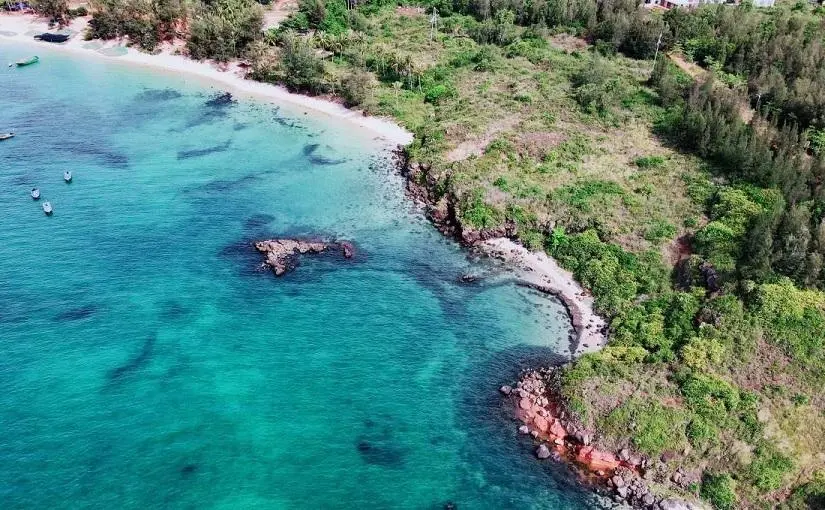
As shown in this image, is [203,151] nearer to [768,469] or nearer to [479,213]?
[479,213]

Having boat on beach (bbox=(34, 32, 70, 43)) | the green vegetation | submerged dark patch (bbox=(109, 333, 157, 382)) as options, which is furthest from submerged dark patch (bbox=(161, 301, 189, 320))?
boat on beach (bbox=(34, 32, 70, 43))

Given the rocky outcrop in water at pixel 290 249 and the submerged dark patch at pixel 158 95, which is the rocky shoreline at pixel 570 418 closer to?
the rocky outcrop in water at pixel 290 249

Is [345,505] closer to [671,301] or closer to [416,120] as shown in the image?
[671,301]

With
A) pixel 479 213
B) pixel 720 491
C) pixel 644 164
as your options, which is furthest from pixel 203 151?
pixel 720 491

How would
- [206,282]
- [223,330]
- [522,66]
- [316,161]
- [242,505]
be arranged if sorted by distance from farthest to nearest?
[522,66] < [316,161] < [206,282] < [223,330] < [242,505]

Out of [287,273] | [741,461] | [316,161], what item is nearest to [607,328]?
[741,461]

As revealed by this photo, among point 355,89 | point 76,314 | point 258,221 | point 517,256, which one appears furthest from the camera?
point 355,89

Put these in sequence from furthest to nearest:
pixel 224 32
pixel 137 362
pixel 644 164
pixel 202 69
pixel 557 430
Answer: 1. pixel 202 69
2. pixel 224 32
3. pixel 644 164
4. pixel 137 362
5. pixel 557 430
